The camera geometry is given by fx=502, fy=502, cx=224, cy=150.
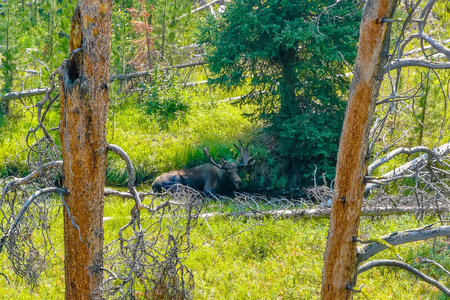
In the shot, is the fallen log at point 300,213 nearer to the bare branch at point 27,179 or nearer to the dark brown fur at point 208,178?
the dark brown fur at point 208,178

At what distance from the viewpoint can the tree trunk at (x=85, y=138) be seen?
4.89 m

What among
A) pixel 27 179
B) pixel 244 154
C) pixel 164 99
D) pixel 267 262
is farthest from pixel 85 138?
pixel 164 99

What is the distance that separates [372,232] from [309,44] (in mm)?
5024

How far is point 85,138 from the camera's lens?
5.03 m

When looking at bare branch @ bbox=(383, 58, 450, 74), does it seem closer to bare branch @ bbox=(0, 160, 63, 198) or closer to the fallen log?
bare branch @ bbox=(0, 160, 63, 198)

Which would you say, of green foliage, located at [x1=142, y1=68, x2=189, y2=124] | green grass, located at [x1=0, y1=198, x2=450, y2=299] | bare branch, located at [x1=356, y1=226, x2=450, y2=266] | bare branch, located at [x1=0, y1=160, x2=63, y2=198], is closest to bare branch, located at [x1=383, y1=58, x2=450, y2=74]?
bare branch, located at [x1=356, y1=226, x2=450, y2=266]

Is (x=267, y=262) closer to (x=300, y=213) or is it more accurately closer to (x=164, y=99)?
(x=300, y=213)

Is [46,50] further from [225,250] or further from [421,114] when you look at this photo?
[421,114]

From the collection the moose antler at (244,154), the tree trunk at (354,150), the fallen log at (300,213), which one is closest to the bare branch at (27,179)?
the tree trunk at (354,150)

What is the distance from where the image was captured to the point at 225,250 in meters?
9.04

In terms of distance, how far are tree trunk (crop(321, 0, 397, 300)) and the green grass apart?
279 cm

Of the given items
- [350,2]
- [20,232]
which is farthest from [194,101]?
[20,232]

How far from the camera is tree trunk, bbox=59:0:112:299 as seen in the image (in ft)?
16.0

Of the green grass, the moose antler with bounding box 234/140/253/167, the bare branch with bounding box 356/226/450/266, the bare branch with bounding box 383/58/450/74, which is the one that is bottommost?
the green grass
